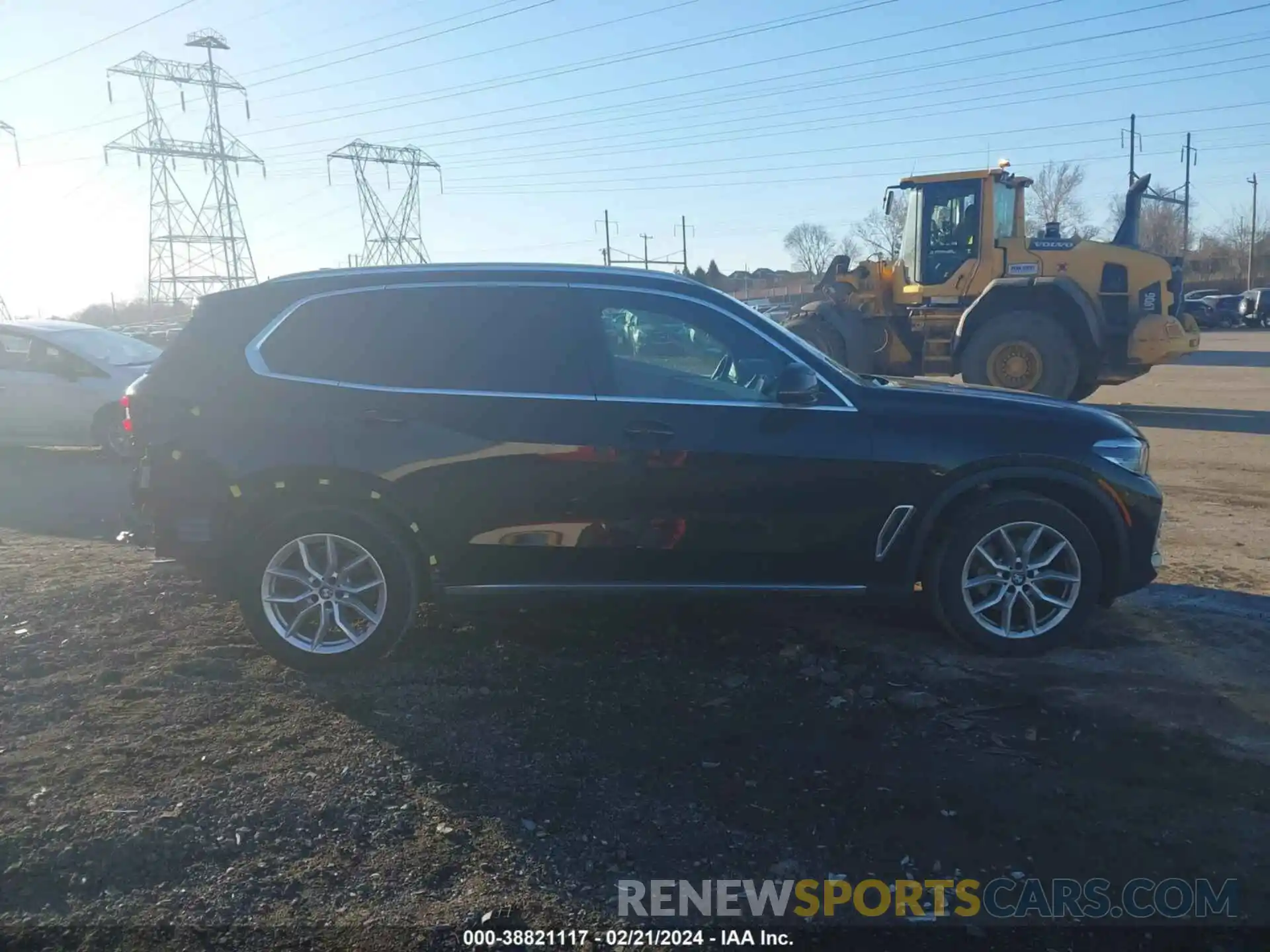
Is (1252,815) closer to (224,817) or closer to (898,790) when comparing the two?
(898,790)

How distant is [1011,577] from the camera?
492 centimetres

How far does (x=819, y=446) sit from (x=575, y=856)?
2.31 metres

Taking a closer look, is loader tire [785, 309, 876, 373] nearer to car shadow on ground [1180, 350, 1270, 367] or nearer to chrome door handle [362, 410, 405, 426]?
chrome door handle [362, 410, 405, 426]

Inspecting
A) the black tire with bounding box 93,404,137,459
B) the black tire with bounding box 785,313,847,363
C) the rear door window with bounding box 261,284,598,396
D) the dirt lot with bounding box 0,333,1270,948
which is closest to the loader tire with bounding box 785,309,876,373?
the black tire with bounding box 785,313,847,363

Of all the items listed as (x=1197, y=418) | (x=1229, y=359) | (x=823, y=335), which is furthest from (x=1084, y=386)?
(x=1229, y=359)

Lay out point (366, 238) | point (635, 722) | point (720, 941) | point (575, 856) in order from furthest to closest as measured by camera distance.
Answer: point (366, 238) < point (635, 722) < point (575, 856) < point (720, 941)

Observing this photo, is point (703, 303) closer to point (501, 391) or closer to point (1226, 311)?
point (501, 391)

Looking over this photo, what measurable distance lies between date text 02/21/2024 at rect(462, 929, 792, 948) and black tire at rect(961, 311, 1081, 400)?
1130 centimetres

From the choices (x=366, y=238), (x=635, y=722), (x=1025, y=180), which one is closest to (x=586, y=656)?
(x=635, y=722)

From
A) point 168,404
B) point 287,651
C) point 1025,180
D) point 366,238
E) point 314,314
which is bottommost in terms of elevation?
point 287,651

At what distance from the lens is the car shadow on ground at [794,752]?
3316mm

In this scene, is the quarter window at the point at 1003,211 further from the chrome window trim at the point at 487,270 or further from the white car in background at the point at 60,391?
the white car in background at the point at 60,391

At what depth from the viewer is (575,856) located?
131 inches

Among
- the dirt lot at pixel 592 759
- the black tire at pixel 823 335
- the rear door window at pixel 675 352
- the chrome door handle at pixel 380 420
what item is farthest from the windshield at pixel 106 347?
the rear door window at pixel 675 352
